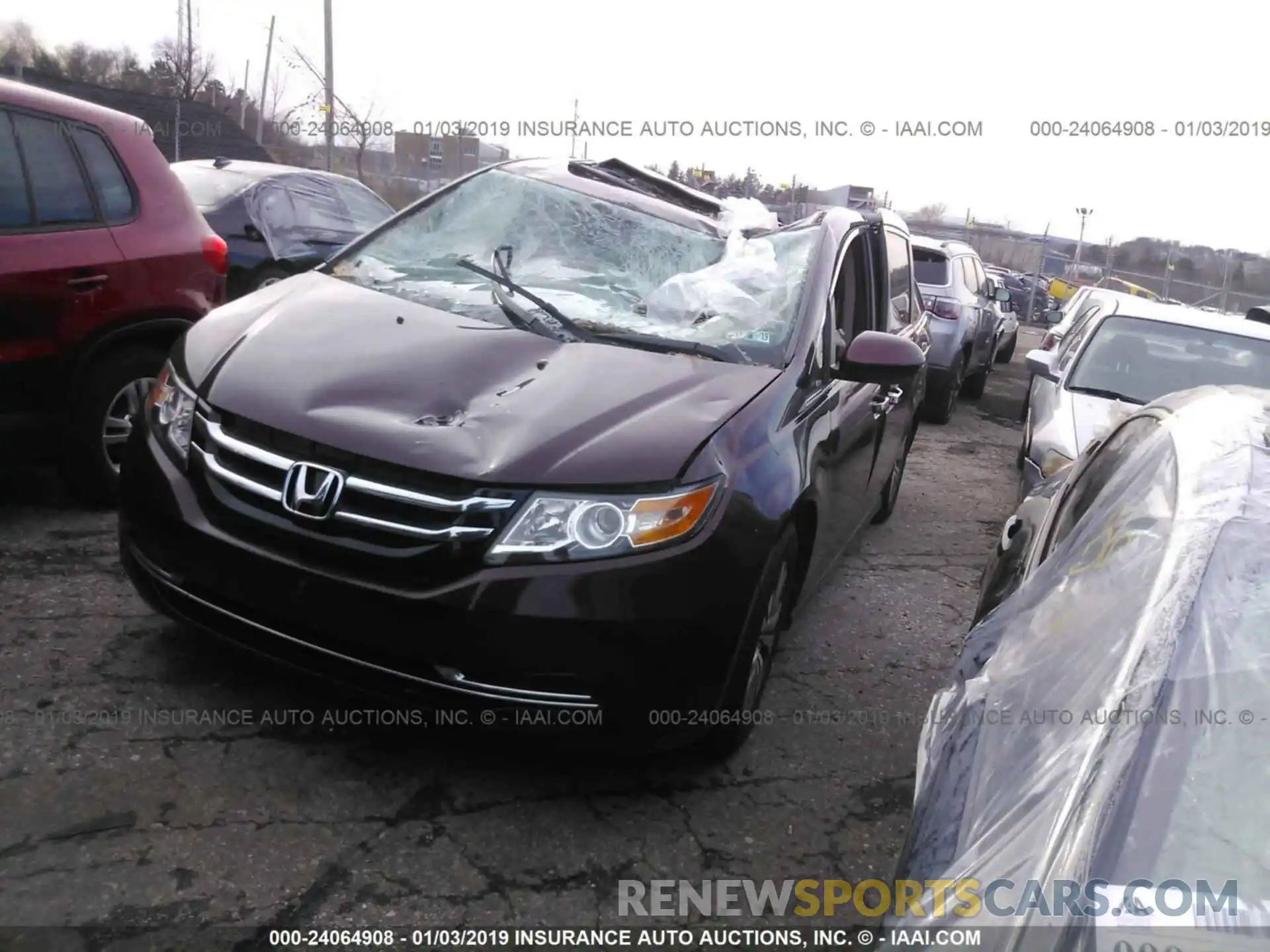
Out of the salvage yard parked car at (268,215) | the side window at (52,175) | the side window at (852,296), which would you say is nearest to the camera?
the side window at (852,296)

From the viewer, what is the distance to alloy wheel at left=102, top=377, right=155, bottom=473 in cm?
454

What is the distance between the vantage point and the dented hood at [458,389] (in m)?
2.69

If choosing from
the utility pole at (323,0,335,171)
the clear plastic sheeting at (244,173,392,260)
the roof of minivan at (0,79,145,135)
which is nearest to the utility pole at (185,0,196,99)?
the utility pole at (323,0,335,171)

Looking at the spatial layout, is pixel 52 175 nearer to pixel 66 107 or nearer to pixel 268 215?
pixel 66 107

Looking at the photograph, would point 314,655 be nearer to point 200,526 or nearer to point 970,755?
point 200,526

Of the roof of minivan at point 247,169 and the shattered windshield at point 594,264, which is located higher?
the roof of minivan at point 247,169

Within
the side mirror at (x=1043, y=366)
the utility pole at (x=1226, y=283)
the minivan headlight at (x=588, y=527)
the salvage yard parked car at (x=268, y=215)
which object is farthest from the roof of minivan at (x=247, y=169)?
the utility pole at (x=1226, y=283)

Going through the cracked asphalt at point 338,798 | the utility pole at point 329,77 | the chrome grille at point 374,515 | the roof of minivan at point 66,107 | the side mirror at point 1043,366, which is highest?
the utility pole at point 329,77

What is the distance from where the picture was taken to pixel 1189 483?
221cm

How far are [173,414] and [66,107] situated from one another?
222cm

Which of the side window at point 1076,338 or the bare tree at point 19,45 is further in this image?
the bare tree at point 19,45

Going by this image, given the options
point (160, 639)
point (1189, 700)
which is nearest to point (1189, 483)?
point (1189, 700)

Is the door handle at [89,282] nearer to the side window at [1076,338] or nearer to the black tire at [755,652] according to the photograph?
the black tire at [755,652]

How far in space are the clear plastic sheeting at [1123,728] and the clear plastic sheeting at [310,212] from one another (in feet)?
22.5
